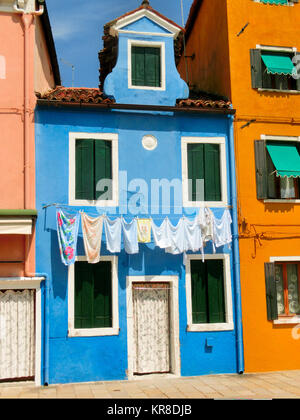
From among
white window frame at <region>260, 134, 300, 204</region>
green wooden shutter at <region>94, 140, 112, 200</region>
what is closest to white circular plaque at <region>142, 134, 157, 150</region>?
green wooden shutter at <region>94, 140, 112, 200</region>

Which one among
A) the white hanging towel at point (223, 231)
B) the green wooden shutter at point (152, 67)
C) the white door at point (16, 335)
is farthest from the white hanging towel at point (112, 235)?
the green wooden shutter at point (152, 67)

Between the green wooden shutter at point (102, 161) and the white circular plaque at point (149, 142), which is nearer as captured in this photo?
the green wooden shutter at point (102, 161)

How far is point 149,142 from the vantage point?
13680 mm

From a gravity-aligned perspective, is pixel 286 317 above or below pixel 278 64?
below

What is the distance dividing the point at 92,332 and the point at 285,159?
721 centimetres

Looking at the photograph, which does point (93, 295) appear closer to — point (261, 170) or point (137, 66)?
point (261, 170)

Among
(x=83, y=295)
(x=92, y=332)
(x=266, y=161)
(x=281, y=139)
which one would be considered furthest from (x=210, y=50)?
(x=92, y=332)

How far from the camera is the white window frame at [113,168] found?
1293cm

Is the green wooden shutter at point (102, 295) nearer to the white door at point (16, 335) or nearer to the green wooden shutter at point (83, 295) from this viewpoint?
the green wooden shutter at point (83, 295)

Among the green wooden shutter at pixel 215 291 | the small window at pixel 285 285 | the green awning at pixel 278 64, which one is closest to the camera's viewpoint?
the green wooden shutter at pixel 215 291

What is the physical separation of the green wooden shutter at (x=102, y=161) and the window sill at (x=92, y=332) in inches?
136

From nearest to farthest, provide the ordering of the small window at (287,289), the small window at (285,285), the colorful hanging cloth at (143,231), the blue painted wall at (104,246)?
the blue painted wall at (104,246) < the colorful hanging cloth at (143,231) < the small window at (285,285) < the small window at (287,289)

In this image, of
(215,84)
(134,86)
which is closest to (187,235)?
(134,86)

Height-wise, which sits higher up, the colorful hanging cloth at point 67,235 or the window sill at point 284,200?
the window sill at point 284,200
